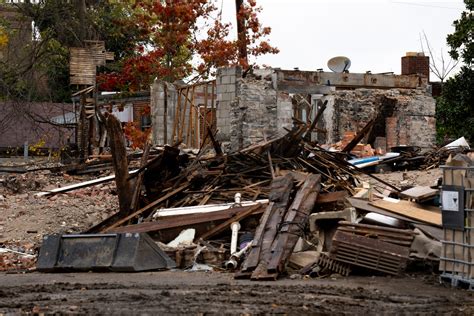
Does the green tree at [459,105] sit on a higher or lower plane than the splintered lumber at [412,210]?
higher

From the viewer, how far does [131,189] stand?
50.1 ft

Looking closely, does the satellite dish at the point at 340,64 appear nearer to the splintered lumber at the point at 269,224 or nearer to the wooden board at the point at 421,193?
the splintered lumber at the point at 269,224

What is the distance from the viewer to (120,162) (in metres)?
14.9

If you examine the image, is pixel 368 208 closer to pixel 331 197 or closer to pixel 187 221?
pixel 331 197

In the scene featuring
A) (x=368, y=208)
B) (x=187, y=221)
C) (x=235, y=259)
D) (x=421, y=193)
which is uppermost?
(x=421, y=193)

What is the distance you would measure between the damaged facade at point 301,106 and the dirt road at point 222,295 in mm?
11989

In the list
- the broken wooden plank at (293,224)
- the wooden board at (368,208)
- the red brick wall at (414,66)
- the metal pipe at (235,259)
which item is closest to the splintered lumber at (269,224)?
the broken wooden plank at (293,224)

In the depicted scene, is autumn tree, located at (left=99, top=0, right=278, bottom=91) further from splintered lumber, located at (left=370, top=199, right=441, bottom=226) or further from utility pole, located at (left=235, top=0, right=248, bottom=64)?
splintered lumber, located at (left=370, top=199, right=441, bottom=226)

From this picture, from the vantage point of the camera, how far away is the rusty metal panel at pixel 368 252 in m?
11.1

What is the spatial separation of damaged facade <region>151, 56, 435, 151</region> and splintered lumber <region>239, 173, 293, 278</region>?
9.95 meters

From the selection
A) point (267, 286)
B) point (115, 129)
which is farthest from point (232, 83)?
point (267, 286)

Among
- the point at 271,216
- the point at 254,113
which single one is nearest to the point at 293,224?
the point at 271,216

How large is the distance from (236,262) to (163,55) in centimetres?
2369

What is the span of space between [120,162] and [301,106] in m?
13.7
